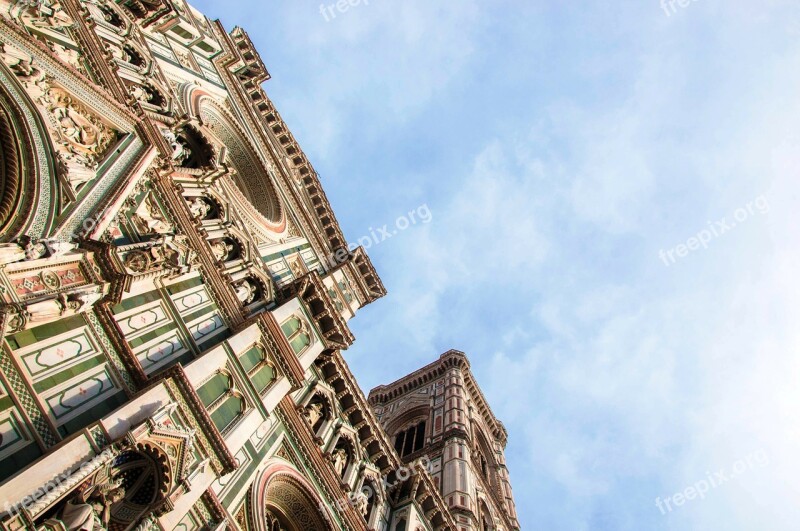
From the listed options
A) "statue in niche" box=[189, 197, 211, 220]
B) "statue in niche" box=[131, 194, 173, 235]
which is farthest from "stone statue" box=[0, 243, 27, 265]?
"statue in niche" box=[189, 197, 211, 220]

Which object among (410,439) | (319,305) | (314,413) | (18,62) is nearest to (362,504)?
(314,413)

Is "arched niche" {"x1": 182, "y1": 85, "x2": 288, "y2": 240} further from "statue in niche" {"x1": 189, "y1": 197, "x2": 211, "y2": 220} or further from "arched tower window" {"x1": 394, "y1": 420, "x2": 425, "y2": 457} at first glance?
"arched tower window" {"x1": 394, "y1": 420, "x2": 425, "y2": 457}

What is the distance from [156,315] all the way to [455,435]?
2974 centimetres

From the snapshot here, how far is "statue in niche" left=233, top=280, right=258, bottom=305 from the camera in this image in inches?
623

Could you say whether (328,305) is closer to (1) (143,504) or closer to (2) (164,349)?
(2) (164,349)

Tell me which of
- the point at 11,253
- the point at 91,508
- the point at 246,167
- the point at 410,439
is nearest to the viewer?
the point at 91,508

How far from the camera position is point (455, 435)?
38.3 meters

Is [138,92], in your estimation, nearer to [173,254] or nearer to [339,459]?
[173,254]

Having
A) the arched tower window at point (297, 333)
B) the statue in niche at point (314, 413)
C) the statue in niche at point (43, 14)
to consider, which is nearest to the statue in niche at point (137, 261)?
the arched tower window at point (297, 333)

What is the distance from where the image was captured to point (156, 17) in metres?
20.5

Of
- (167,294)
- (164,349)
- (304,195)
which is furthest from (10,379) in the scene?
(304,195)

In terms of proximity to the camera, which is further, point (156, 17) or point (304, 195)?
point (304, 195)

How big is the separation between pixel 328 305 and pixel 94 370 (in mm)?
9074

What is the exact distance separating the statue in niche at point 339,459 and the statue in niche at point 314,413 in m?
1.12
